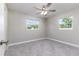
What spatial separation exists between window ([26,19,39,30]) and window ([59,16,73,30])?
5.70ft

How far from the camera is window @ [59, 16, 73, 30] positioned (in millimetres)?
4266

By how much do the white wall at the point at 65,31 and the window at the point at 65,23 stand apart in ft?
0.73

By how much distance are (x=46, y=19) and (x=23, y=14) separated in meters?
2.35

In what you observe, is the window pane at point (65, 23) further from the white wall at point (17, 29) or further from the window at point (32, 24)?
the white wall at point (17, 29)

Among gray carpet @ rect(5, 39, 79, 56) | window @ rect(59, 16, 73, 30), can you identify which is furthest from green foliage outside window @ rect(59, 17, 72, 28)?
gray carpet @ rect(5, 39, 79, 56)

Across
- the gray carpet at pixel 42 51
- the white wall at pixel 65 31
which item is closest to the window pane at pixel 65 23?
the white wall at pixel 65 31

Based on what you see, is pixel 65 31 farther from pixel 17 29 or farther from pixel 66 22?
pixel 17 29

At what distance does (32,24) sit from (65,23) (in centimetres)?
222

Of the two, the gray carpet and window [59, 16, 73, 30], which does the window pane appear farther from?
the gray carpet

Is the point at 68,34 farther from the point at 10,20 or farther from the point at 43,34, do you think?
the point at 10,20

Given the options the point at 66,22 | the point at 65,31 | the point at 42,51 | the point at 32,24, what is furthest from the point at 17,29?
the point at 66,22

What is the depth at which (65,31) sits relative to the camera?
4453mm

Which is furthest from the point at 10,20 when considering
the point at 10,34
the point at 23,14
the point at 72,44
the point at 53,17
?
the point at 72,44

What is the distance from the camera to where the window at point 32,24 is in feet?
16.7
